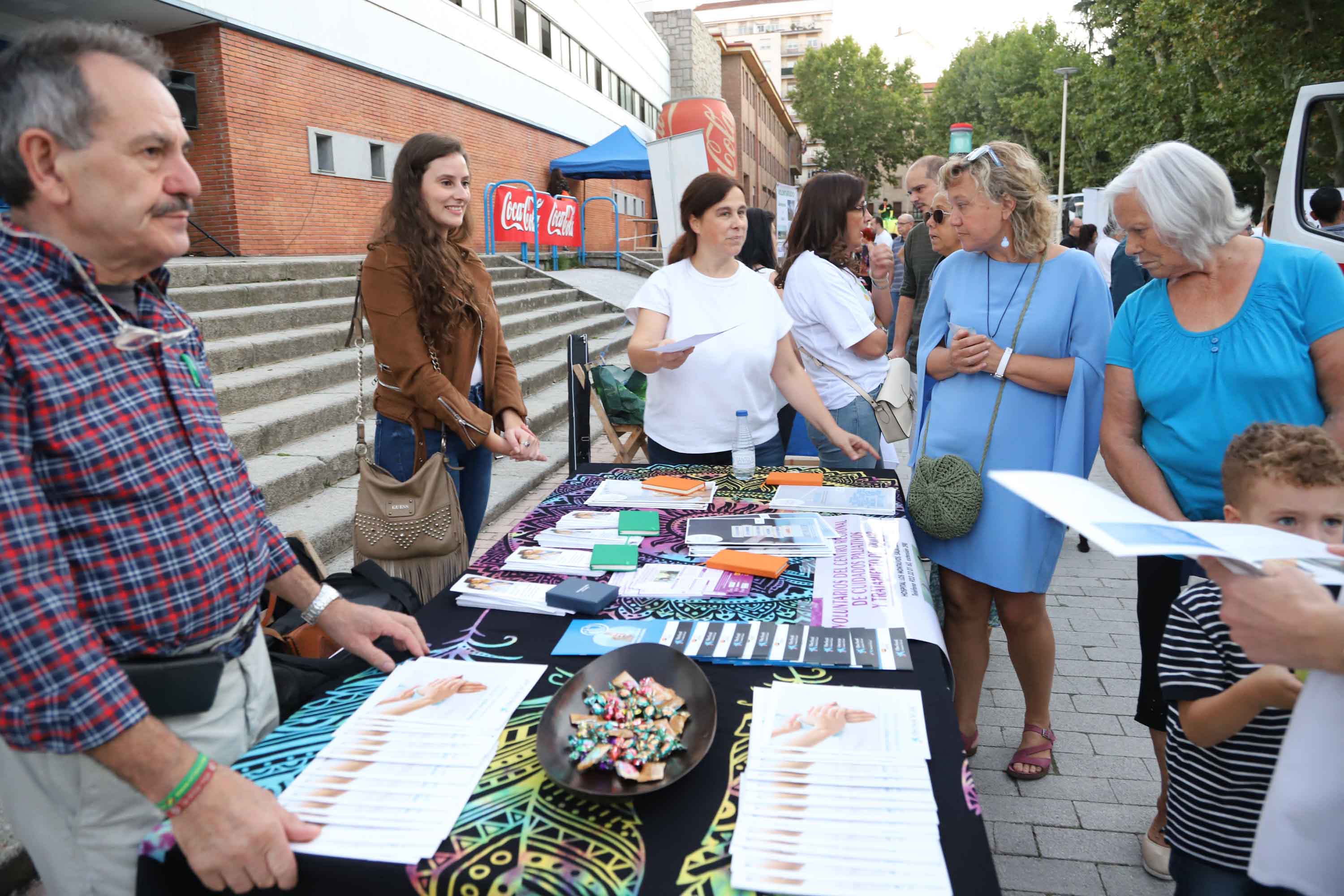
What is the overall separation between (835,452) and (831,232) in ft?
3.26

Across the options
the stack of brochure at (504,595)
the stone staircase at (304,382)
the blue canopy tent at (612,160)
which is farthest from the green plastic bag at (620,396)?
the blue canopy tent at (612,160)

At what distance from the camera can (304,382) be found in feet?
19.9

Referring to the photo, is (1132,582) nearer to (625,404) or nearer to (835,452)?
(835,452)

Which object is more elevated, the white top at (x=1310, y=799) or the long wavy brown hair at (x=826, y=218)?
the long wavy brown hair at (x=826, y=218)

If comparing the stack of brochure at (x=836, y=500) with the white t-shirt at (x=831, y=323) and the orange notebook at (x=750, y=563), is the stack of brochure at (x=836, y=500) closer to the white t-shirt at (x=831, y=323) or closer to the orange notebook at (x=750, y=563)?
the orange notebook at (x=750, y=563)

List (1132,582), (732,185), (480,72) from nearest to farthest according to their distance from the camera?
1. (732,185)
2. (1132,582)
3. (480,72)

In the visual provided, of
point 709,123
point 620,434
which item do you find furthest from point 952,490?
point 709,123

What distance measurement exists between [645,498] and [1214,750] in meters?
1.60

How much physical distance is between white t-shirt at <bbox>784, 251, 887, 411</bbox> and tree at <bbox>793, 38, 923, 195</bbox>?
5152 centimetres

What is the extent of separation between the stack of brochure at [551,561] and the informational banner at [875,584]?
0.56m

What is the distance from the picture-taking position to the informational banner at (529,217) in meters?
13.5

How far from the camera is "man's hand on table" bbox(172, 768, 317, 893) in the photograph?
42.8 inches

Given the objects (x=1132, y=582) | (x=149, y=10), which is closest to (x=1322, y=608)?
(x=1132, y=582)

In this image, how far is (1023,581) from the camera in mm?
2555
